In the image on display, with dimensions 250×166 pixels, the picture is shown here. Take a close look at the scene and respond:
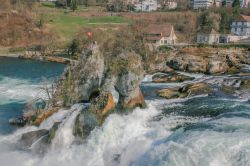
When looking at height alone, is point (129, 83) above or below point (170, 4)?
below

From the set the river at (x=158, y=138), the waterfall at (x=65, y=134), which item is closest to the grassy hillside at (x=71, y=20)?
the river at (x=158, y=138)

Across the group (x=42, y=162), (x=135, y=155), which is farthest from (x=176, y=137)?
(x=42, y=162)

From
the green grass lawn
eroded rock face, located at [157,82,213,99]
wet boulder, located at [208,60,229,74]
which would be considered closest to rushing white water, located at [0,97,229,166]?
eroded rock face, located at [157,82,213,99]

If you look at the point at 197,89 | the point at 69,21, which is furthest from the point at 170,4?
the point at 197,89

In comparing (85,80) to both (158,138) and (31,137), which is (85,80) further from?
(158,138)

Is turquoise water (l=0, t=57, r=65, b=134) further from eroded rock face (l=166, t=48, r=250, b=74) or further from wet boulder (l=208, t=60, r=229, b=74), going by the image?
wet boulder (l=208, t=60, r=229, b=74)

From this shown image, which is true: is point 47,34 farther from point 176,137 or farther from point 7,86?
point 176,137

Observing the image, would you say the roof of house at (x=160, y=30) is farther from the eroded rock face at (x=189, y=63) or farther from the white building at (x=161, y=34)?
the eroded rock face at (x=189, y=63)
